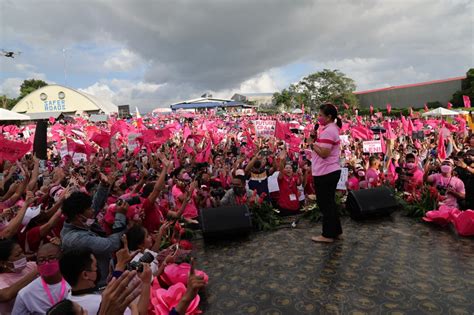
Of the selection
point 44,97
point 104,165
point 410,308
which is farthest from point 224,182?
point 44,97

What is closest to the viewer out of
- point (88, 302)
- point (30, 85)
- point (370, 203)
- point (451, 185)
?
point (88, 302)

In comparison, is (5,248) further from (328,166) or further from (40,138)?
(40,138)

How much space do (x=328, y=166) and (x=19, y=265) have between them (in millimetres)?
3662

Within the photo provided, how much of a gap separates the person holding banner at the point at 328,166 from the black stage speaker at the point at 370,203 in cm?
117

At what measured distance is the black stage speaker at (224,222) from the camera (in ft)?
17.1

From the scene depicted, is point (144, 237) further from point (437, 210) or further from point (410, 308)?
point (437, 210)

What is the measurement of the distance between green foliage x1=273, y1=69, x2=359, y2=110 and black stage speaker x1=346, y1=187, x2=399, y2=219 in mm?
50065

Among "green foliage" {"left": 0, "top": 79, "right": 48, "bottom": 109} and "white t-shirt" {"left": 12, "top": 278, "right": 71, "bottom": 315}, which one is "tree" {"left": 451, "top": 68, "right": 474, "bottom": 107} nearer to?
"white t-shirt" {"left": 12, "top": 278, "right": 71, "bottom": 315}

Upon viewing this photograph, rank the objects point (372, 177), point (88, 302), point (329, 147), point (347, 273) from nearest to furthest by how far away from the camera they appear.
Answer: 1. point (88, 302)
2. point (347, 273)
3. point (329, 147)
4. point (372, 177)

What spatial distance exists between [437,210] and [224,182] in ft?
13.4

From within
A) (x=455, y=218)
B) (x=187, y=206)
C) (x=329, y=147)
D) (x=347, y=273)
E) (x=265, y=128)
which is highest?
(x=265, y=128)

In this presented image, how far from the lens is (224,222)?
5.27 meters

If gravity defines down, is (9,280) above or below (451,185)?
above

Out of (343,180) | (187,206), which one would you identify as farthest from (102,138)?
(343,180)
